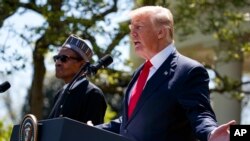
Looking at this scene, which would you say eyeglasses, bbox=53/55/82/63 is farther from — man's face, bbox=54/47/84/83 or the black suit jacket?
the black suit jacket

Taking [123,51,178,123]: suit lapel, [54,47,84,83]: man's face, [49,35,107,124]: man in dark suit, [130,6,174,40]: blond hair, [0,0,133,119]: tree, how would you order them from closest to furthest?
[123,51,178,123]: suit lapel → [130,6,174,40]: blond hair → [49,35,107,124]: man in dark suit → [54,47,84,83]: man's face → [0,0,133,119]: tree

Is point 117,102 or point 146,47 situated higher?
point 146,47

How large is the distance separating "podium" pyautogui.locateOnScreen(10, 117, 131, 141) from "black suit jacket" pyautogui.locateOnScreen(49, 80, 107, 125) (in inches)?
77.5

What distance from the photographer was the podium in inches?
185

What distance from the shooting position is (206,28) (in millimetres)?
16406

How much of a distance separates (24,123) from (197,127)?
1139 millimetres

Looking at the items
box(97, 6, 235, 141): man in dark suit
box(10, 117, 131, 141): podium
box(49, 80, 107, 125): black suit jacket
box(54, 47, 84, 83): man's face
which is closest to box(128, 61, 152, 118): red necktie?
box(97, 6, 235, 141): man in dark suit

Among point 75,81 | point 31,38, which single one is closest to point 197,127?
point 75,81

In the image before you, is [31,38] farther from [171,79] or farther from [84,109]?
[171,79]

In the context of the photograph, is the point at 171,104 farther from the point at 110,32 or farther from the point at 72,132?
the point at 110,32

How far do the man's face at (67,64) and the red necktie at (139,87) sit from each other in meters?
1.68

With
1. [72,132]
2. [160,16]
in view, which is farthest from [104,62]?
[72,132]

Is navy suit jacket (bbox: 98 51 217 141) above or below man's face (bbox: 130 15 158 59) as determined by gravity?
below

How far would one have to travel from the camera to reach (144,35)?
18.1 ft
